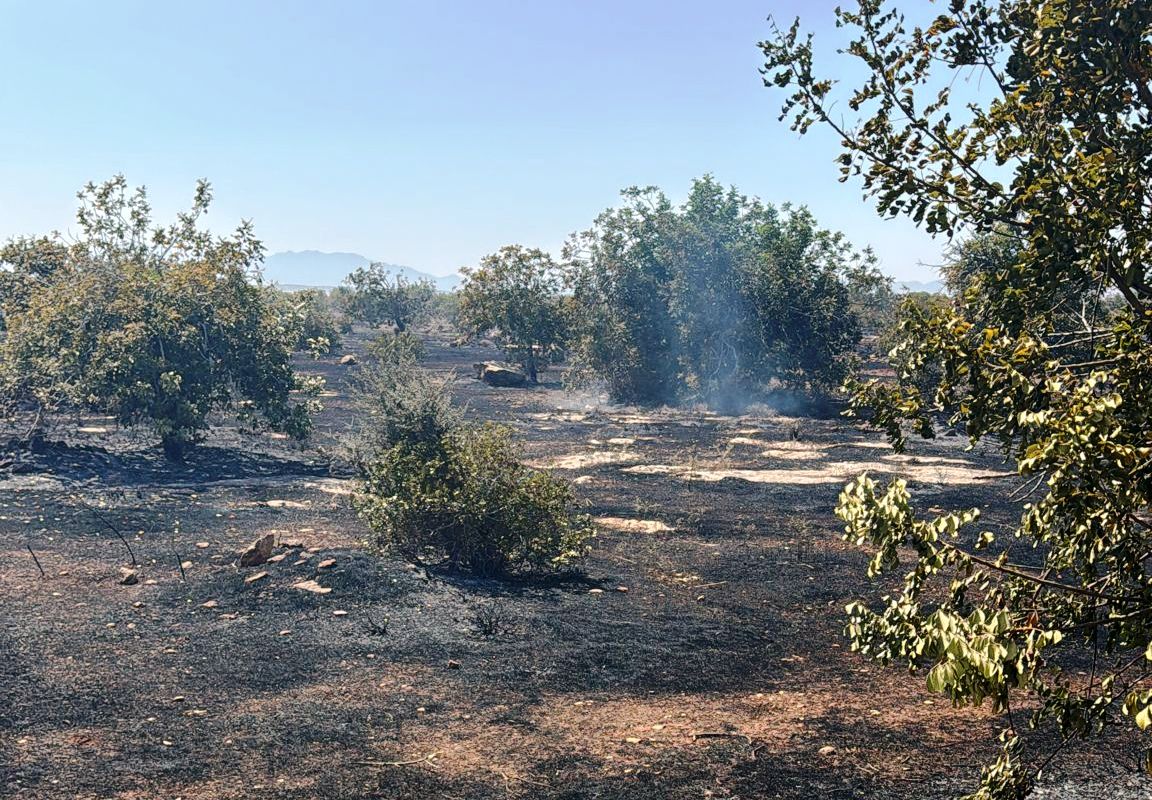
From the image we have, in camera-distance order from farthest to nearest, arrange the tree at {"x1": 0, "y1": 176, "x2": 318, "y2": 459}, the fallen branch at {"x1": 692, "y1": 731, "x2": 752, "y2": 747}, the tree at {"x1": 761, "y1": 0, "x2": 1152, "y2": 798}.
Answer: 1. the tree at {"x1": 0, "y1": 176, "x2": 318, "y2": 459}
2. the fallen branch at {"x1": 692, "y1": 731, "x2": 752, "y2": 747}
3. the tree at {"x1": 761, "y1": 0, "x2": 1152, "y2": 798}

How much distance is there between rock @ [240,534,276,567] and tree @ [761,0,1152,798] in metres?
9.86

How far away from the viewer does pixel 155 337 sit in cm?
2131

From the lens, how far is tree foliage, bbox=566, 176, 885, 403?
1512 inches

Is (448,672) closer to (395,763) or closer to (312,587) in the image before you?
(395,763)

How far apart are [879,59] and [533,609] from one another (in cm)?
756

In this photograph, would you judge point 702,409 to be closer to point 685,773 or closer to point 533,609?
point 533,609

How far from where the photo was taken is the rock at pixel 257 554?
42.0 feet

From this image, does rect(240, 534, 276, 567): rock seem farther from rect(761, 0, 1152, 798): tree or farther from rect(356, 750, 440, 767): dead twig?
rect(761, 0, 1152, 798): tree

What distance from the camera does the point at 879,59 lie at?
568cm

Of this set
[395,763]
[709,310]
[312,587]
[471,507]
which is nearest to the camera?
[395,763]

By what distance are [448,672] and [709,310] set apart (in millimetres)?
31892

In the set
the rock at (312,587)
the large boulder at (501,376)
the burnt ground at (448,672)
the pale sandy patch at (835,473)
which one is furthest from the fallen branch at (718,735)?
the large boulder at (501,376)

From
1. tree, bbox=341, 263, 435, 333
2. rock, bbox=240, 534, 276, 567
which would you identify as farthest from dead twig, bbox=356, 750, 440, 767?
tree, bbox=341, 263, 435, 333

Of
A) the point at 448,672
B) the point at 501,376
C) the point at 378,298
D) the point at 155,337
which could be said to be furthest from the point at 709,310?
the point at 378,298
